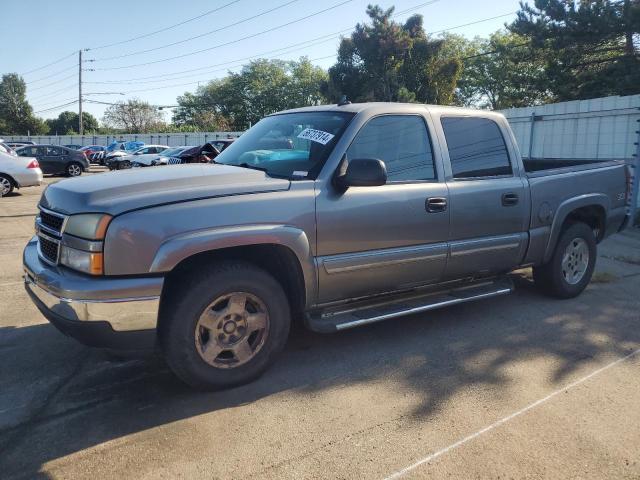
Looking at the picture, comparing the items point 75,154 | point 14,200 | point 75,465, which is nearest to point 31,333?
point 75,465

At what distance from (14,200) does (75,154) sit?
10.4 meters

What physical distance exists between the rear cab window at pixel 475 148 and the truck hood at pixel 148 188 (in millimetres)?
1683

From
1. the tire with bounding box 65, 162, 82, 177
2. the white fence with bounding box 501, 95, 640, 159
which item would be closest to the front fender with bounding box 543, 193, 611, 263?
the white fence with bounding box 501, 95, 640, 159

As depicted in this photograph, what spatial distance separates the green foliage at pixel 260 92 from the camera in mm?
71250

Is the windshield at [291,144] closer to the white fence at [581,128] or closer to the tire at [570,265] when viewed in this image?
the tire at [570,265]

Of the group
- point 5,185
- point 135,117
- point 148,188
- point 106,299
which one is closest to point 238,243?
point 148,188

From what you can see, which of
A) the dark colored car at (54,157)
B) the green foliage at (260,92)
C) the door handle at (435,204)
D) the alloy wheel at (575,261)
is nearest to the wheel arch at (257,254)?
the door handle at (435,204)

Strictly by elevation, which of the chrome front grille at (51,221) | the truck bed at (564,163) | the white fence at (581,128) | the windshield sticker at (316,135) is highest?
the white fence at (581,128)

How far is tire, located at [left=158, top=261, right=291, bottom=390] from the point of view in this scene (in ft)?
10.3

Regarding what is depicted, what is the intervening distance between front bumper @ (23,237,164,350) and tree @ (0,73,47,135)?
9978cm

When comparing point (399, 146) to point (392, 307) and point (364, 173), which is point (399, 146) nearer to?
point (364, 173)

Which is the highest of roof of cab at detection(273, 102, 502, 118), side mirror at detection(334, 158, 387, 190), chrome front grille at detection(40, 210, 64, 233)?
roof of cab at detection(273, 102, 502, 118)

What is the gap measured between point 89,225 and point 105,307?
0.48 meters

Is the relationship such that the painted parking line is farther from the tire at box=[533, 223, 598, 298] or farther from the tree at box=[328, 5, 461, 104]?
the tree at box=[328, 5, 461, 104]
